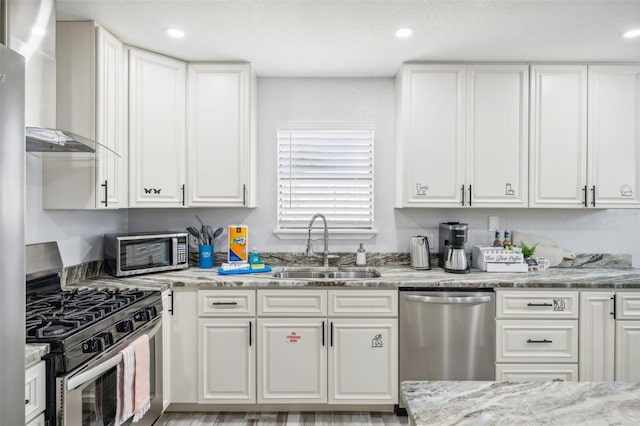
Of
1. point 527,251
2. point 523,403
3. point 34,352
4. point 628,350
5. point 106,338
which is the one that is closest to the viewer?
point 523,403

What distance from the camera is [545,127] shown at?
2961mm

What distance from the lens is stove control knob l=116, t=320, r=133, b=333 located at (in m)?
1.89

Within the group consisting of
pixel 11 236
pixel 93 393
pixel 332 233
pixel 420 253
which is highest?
pixel 11 236

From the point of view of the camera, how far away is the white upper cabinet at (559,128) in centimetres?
296

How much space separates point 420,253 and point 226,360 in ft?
5.02

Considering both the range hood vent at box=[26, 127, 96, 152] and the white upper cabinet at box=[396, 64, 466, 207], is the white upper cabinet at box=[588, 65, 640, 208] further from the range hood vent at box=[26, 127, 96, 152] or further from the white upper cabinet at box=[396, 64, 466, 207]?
the range hood vent at box=[26, 127, 96, 152]

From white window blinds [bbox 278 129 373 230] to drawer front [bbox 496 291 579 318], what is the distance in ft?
3.71

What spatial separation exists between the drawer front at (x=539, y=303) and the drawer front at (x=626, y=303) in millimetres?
253

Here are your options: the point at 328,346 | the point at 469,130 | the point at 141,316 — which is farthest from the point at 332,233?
the point at 141,316

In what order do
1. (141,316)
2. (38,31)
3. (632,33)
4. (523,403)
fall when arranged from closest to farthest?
(523,403) → (38,31) → (141,316) → (632,33)

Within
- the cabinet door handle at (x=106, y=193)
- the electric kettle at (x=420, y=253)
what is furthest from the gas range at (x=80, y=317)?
the electric kettle at (x=420, y=253)

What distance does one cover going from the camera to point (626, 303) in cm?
260

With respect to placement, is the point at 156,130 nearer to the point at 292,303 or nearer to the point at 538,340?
the point at 292,303

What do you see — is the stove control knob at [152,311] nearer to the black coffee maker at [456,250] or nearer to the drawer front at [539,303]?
the black coffee maker at [456,250]
